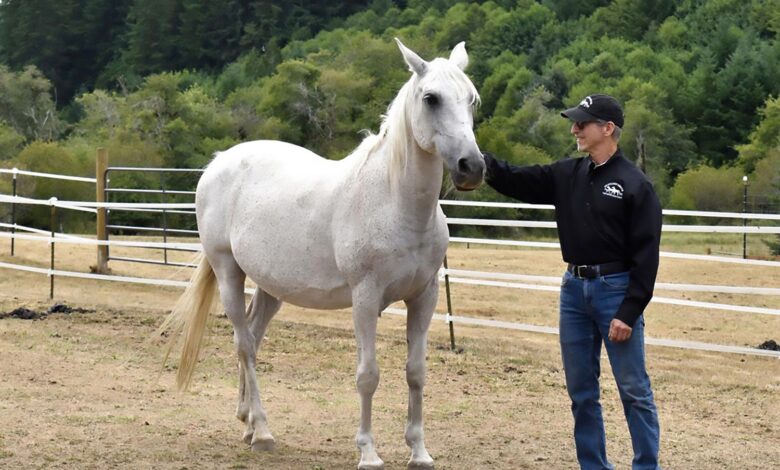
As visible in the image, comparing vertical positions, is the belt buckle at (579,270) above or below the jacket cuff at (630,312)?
above

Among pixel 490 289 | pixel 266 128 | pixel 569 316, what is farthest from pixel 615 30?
pixel 569 316

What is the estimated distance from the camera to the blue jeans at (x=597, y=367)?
4.02m

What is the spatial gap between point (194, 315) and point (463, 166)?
235 cm

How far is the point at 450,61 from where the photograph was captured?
4.52 metres

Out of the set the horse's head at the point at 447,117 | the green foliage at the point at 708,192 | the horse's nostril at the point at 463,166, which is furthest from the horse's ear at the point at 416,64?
Result: the green foliage at the point at 708,192

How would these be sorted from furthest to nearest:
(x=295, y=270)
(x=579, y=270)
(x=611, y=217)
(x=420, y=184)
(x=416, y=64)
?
(x=295, y=270) < (x=420, y=184) < (x=416, y=64) < (x=579, y=270) < (x=611, y=217)

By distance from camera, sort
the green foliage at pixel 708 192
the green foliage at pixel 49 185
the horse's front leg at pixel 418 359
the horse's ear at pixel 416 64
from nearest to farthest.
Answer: the horse's ear at pixel 416 64, the horse's front leg at pixel 418 359, the green foliage at pixel 49 185, the green foliage at pixel 708 192

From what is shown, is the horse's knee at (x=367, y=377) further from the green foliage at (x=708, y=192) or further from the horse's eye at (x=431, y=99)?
the green foliage at (x=708, y=192)

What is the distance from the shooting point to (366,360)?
15.8ft

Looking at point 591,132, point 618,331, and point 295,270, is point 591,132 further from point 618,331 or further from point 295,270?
point 295,270

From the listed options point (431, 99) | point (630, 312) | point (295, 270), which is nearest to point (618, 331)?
point (630, 312)

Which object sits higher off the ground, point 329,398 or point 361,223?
point 361,223

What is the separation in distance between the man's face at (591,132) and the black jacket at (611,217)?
9cm

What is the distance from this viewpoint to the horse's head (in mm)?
4102
